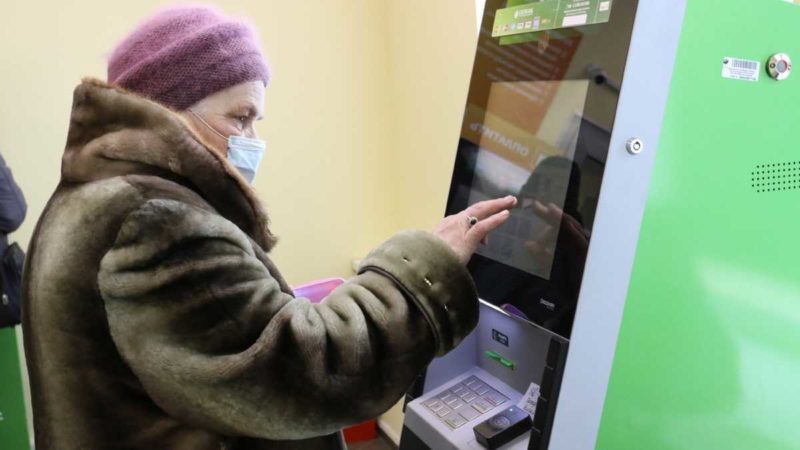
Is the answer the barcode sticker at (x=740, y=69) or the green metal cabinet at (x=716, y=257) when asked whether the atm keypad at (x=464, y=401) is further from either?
the barcode sticker at (x=740, y=69)

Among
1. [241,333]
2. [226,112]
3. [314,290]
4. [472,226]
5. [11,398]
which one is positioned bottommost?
[11,398]

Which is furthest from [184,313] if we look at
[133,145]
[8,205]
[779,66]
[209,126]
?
[8,205]

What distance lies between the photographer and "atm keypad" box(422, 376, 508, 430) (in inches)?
44.3

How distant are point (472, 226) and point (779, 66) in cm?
57

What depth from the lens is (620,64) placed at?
82 cm

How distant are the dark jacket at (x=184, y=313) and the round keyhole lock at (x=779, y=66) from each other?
61cm

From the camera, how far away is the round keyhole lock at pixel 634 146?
814mm

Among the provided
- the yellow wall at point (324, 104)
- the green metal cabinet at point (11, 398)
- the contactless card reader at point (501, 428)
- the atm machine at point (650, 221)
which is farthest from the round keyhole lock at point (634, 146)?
the green metal cabinet at point (11, 398)

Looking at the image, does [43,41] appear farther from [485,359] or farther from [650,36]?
[650,36]

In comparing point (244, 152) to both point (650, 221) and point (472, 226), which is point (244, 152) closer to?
point (472, 226)

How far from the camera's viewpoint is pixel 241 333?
75cm

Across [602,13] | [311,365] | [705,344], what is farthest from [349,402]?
[602,13]

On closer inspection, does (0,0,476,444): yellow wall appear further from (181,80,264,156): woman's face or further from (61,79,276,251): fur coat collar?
(61,79,276,251): fur coat collar

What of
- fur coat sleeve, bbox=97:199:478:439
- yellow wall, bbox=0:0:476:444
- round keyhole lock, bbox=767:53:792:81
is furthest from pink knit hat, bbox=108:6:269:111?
yellow wall, bbox=0:0:476:444
